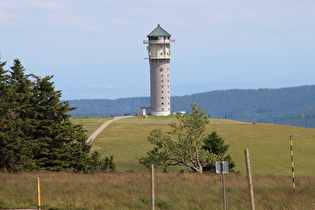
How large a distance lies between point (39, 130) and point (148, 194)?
2215 centimetres

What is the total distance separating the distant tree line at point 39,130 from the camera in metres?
42.7

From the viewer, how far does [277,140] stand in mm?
83562

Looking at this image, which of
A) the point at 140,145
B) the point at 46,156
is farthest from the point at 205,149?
the point at 140,145

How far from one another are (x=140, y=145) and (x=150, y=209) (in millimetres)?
53685

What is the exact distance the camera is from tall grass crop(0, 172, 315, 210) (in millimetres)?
21953

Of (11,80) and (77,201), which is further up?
(11,80)

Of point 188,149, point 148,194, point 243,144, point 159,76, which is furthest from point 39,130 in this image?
point 159,76

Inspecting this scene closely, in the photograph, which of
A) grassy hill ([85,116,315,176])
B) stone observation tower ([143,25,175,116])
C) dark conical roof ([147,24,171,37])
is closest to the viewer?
grassy hill ([85,116,315,176])

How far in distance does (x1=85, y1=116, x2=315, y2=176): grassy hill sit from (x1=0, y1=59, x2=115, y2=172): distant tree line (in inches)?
327

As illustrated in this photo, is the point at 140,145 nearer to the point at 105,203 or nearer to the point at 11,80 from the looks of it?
the point at 11,80

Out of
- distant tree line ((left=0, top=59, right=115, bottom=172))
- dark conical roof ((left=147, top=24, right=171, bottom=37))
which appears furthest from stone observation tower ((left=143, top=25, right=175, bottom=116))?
distant tree line ((left=0, top=59, right=115, bottom=172))

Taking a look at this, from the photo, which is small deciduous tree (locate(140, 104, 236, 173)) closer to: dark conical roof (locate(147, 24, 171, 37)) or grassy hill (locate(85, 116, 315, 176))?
grassy hill (locate(85, 116, 315, 176))

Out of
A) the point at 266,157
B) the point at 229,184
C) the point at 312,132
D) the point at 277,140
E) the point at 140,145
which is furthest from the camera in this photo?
the point at 312,132

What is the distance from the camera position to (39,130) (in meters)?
44.6
